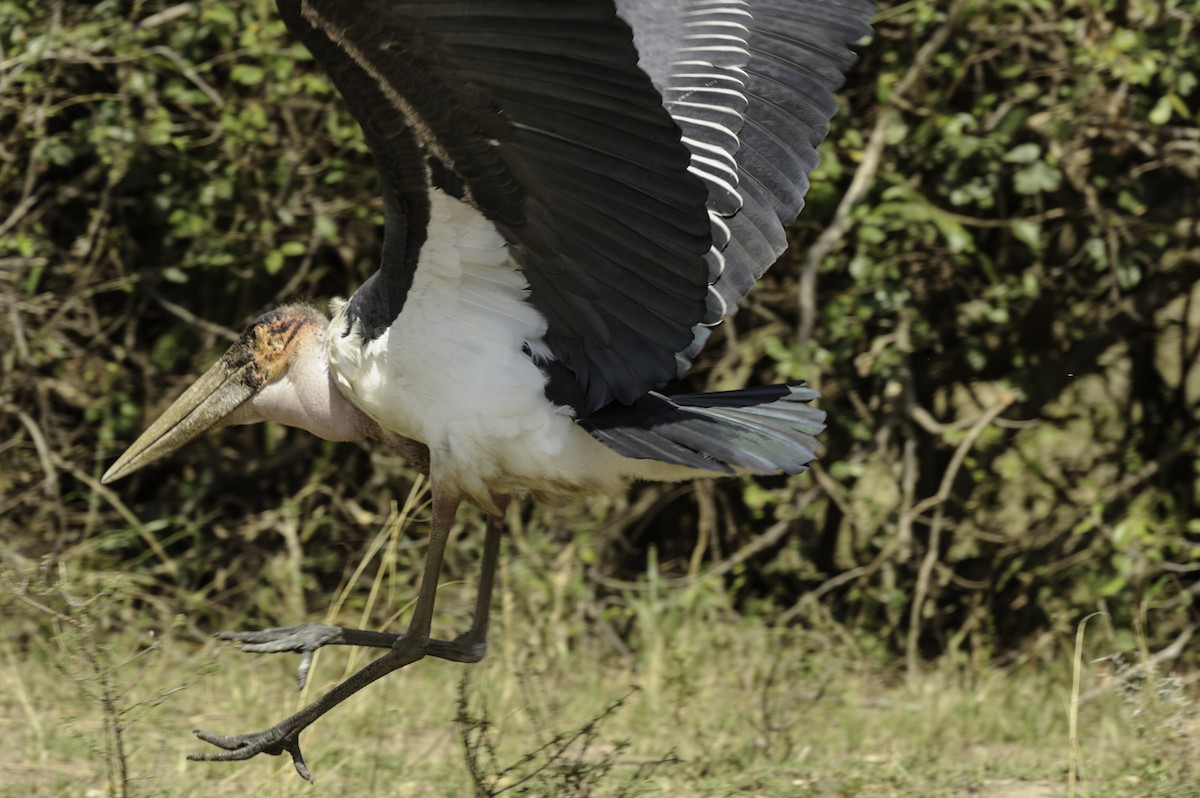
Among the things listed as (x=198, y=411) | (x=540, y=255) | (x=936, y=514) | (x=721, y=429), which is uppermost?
(x=540, y=255)

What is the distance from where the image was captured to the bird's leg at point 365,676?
10.5 ft

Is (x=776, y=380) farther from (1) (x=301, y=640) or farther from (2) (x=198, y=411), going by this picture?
(1) (x=301, y=640)

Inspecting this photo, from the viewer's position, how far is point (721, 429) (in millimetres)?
3096

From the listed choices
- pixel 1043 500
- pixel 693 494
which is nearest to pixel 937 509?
pixel 1043 500

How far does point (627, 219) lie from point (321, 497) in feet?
9.74

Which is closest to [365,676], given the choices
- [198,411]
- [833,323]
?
[198,411]

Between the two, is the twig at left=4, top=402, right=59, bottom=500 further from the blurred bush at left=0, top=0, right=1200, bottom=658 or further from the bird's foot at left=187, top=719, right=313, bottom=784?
the bird's foot at left=187, top=719, right=313, bottom=784

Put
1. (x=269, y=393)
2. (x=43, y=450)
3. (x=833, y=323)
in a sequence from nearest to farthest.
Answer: (x=269, y=393)
(x=833, y=323)
(x=43, y=450)

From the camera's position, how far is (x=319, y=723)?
4.12m

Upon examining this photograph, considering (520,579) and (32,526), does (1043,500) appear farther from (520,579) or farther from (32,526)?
(32,526)

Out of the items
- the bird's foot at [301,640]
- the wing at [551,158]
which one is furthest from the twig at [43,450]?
the wing at [551,158]

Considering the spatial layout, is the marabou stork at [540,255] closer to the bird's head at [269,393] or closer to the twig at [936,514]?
the bird's head at [269,393]

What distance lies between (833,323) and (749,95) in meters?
1.49

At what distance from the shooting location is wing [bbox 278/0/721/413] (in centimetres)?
266
